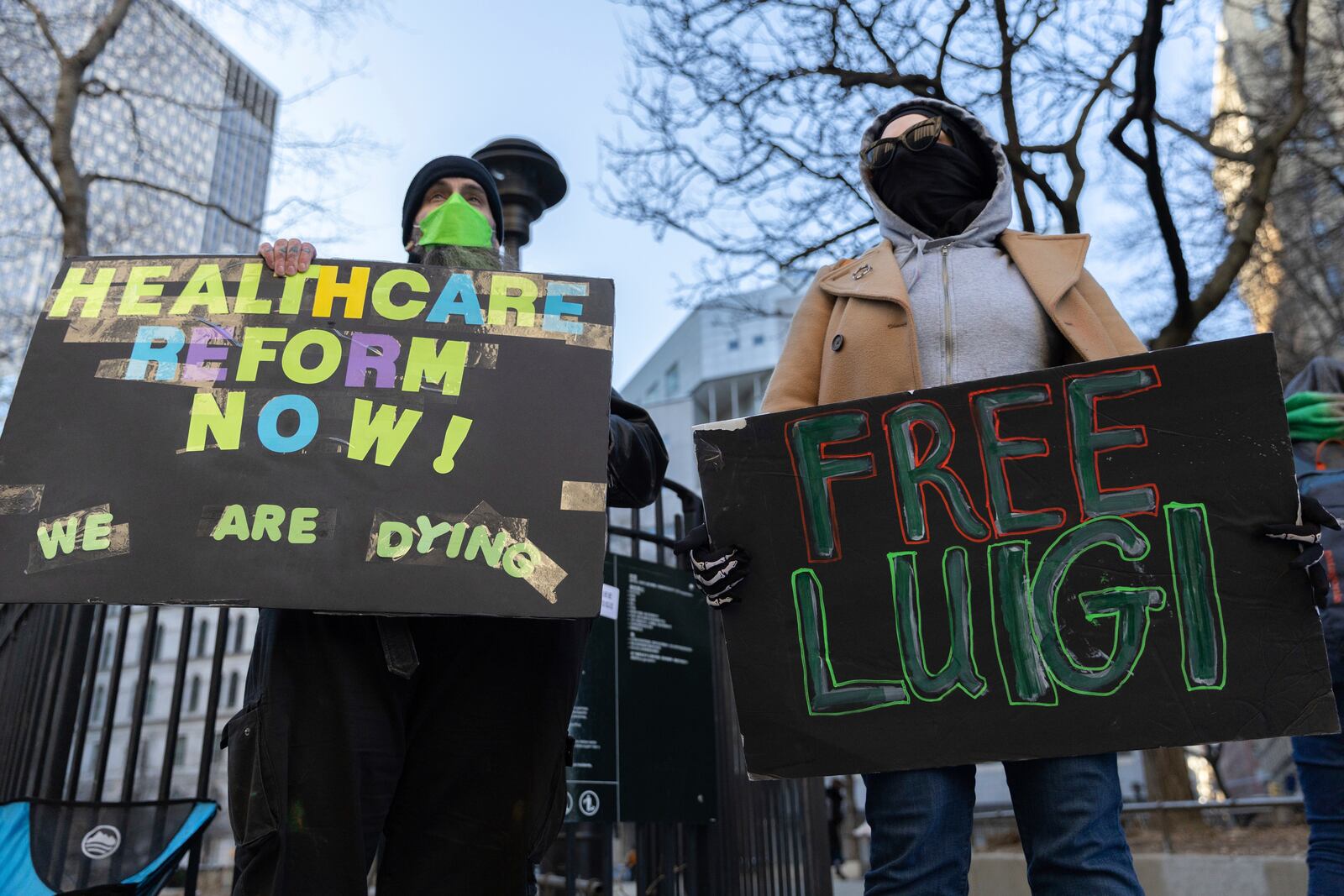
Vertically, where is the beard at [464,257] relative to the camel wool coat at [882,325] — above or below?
above

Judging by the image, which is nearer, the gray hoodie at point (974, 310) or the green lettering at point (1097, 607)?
the green lettering at point (1097, 607)

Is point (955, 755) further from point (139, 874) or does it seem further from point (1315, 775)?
point (139, 874)

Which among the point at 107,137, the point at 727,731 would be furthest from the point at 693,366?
the point at 727,731

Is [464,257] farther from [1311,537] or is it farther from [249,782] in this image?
[1311,537]

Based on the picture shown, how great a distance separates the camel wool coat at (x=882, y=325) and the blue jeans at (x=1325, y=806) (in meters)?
1.60

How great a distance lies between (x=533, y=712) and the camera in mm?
2291

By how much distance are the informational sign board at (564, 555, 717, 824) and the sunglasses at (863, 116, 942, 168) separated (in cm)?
217

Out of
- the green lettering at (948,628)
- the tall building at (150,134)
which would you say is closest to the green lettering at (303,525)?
the green lettering at (948,628)

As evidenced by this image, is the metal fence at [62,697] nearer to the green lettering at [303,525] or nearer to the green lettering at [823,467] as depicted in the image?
the green lettering at [303,525]

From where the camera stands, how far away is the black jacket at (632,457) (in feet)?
8.25

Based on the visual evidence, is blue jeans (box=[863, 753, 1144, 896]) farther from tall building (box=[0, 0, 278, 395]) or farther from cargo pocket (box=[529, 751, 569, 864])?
tall building (box=[0, 0, 278, 395])

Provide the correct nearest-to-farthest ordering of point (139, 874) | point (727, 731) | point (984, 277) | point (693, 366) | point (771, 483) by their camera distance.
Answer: point (771, 483)
point (984, 277)
point (139, 874)
point (727, 731)
point (693, 366)

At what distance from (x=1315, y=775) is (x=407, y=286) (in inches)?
123

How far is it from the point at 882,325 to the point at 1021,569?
0.74 metres
